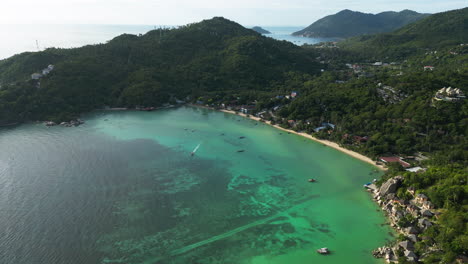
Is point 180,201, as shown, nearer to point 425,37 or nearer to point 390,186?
point 390,186

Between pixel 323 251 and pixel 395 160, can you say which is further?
pixel 395 160

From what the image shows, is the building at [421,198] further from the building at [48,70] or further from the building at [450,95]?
the building at [48,70]

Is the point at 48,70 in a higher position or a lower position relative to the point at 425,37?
lower

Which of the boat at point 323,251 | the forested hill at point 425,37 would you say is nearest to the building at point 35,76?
the boat at point 323,251

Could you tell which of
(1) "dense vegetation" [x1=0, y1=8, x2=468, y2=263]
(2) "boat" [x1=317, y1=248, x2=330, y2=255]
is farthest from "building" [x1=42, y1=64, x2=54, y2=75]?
(2) "boat" [x1=317, y1=248, x2=330, y2=255]

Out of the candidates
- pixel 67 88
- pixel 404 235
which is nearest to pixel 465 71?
pixel 404 235

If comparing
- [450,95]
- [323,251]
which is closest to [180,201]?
[323,251]
